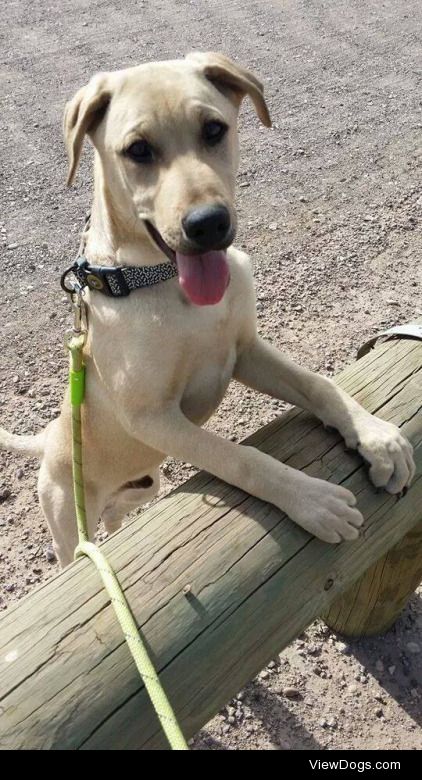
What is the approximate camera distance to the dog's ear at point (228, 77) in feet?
7.97

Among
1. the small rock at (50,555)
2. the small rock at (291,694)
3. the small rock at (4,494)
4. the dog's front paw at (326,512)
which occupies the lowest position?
the small rock at (4,494)

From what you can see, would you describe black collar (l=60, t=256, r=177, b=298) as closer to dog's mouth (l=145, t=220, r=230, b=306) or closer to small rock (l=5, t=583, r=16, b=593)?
dog's mouth (l=145, t=220, r=230, b=306)

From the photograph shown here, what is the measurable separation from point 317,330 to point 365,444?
8.21 feet

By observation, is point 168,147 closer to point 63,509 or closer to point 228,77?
point 228,77

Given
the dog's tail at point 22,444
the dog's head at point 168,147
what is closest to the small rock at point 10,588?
the dog's tail at point 22,444

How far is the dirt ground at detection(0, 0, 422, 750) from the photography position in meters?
3.00

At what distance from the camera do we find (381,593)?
2922mm

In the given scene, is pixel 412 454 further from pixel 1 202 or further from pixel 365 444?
pixel 1 202

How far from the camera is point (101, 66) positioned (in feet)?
24.5

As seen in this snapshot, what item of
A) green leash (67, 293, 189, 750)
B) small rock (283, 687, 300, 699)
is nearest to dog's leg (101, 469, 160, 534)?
green leash (67, 293, 189, 750)

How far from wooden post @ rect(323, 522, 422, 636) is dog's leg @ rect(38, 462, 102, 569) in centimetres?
116

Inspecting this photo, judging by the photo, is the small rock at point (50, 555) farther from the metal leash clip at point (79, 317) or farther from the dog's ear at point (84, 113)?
the dog's ear at point (84, 113)
